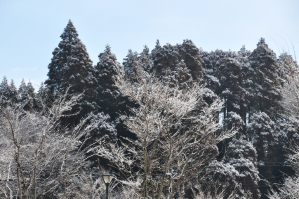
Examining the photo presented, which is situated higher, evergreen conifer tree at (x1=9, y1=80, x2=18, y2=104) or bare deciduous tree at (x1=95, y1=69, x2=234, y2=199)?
evergreen conifer tree at (x1=9, y1=80, x2=18, y2=104)

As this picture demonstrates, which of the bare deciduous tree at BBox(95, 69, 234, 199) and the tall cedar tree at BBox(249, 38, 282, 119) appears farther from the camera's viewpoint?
the tall cedar tree at BBox(249, 38, 282, 119)

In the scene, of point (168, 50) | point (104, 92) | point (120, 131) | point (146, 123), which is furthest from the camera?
point (168, 50)

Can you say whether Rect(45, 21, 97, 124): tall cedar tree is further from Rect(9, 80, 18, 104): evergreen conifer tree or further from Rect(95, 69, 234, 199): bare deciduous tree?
Rect(95, 69, 234, 199): bare deciduous tree

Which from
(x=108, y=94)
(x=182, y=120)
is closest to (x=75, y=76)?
(x=108, y=94)

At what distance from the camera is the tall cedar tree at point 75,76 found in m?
16.5

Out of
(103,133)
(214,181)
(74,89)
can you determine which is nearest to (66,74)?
(74,89)

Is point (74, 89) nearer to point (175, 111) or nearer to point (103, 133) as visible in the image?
point (103, 133)

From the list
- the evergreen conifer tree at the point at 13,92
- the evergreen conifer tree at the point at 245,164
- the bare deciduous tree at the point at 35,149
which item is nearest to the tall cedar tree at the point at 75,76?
the evergreen conifer tree at the point at 13,92

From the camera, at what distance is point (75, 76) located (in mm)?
16984

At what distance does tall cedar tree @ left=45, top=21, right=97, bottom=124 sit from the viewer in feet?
54.3

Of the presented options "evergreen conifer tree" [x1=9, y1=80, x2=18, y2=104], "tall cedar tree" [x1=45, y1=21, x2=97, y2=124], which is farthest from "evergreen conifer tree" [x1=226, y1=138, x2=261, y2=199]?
"evergreen conifer tree" [x1=9, y1=80, x2=18, y2=104]

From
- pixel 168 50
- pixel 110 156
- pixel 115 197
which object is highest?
pixel 168 50

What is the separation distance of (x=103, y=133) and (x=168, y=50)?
27.4 ft

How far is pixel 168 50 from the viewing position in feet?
65.8
